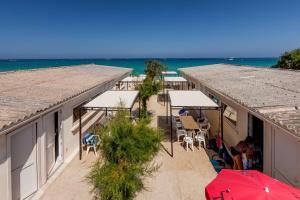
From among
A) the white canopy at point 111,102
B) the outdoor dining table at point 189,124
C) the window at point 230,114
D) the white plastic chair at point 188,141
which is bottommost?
the white plastic chair at point 188,141

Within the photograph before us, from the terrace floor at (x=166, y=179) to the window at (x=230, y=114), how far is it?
2.25m

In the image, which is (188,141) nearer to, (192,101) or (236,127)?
(192,101)

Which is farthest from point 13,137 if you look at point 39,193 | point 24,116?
point 39,193

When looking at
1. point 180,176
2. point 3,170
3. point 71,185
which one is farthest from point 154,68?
point 3,170

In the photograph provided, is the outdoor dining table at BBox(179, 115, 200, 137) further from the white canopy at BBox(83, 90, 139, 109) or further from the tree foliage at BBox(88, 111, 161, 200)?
the tree foliage at BBox(88, 111, 161, 200)

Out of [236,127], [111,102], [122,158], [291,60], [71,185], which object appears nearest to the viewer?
[122,158]

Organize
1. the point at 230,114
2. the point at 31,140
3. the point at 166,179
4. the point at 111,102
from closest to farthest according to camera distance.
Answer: the point at 31,140 → the point at 166,179 → the point at 111,102 → the point at 230,114

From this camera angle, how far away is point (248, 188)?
4.51 meters

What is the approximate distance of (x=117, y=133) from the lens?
21.8 feet

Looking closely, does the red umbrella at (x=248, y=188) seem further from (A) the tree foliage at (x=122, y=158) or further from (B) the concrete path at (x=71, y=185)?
(B) the concrete path at (x=71, y=185)

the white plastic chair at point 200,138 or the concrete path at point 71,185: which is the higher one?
the white plastic chair at point 200,138

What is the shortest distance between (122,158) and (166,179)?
10.2ft

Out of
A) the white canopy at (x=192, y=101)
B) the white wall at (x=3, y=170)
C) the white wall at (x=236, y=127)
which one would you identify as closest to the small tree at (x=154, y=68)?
the white wall at (x=236, y=127)

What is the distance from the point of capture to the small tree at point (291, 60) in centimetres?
2797
